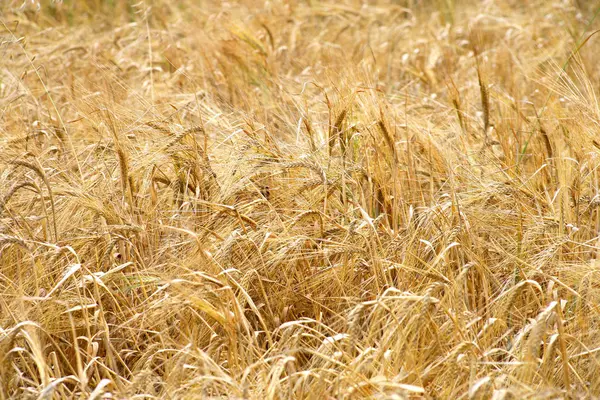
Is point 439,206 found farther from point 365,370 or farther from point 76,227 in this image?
point 76,227

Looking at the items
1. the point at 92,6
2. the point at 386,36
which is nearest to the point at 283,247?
the point at 386,36

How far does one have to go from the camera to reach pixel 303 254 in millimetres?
2064

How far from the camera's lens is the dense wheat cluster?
165 centimetres

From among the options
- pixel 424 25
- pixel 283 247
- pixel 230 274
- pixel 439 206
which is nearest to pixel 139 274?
pixel 230 274

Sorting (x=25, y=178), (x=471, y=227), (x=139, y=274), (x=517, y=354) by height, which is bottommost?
(x=517, y=354)

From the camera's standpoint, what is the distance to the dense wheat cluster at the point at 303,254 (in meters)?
1.65

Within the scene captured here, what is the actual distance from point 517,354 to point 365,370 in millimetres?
333

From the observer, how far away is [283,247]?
76.8 inches

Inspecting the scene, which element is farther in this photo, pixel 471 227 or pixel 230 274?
pixel 471 227

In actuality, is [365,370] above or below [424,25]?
below

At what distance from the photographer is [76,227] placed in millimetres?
2199

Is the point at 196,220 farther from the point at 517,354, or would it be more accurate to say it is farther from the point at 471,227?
the point at 517,354

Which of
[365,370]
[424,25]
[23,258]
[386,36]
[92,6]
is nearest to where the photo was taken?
[365,370]

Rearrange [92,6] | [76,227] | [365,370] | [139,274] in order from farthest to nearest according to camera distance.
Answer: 1. [92,6]
2. [76,227]
3. [139,274]
4. [365,370]
